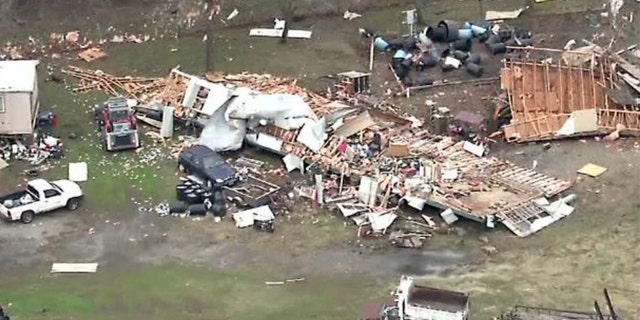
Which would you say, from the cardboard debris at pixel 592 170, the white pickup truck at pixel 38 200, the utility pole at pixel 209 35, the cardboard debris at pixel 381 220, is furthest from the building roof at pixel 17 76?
the cardboard debris at pixel 592 170

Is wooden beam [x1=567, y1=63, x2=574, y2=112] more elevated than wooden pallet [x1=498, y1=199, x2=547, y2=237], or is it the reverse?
wooden beam [x1=567, y1=63, x2=574, y2=112]

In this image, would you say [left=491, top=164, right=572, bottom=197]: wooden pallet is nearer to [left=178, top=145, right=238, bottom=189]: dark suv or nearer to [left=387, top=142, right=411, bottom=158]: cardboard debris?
[left=387, top=142, right=411, bottom=158]: cardboard debris

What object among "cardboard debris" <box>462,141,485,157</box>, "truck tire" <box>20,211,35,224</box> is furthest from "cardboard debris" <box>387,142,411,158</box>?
"truck tire" <box>20,211,35,224</box>

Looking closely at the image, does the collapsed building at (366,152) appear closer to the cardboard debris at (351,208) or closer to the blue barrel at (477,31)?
the cardboard debris at (351,208)

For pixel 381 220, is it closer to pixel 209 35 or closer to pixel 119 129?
pixel 119 129

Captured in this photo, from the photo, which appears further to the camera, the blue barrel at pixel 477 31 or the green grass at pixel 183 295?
the blue barrel at pixel 477 31

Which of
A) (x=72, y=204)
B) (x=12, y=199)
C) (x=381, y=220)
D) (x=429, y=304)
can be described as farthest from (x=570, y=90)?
(x=12, y=199)

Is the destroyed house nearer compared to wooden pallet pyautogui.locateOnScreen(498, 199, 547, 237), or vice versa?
the destroyed house

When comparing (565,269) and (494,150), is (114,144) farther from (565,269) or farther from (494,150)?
(565,269)
